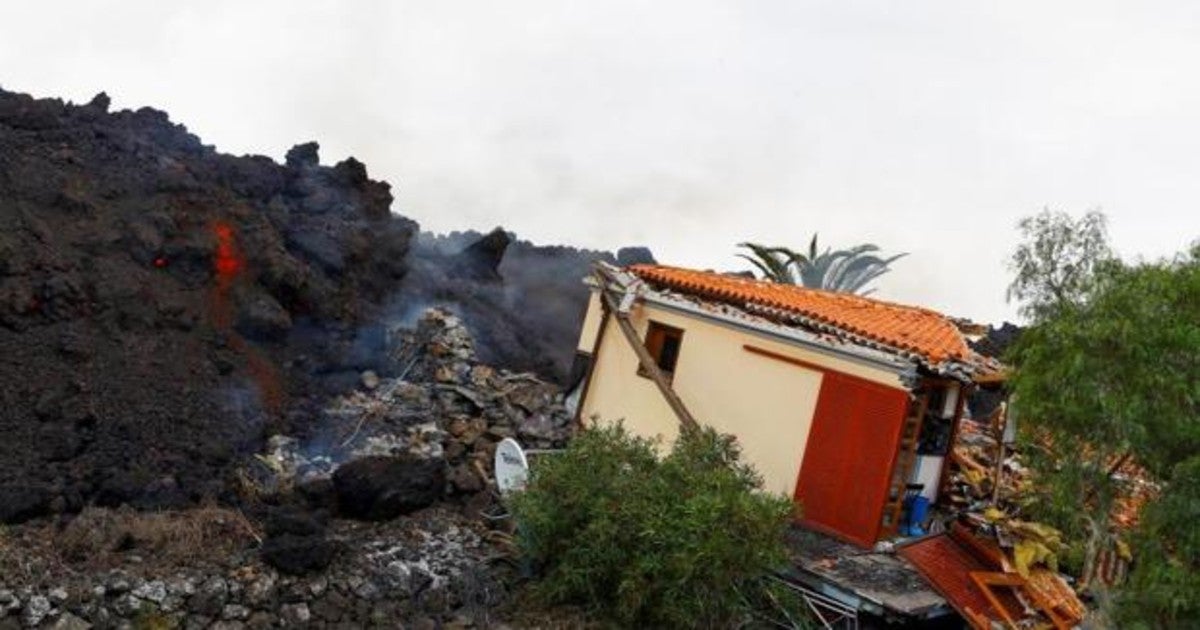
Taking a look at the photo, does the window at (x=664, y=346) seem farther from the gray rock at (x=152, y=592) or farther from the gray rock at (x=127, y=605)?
the gray rock at (x=127, y=605)

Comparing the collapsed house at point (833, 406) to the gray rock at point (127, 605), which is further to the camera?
the collapsed house at point (833, 406)

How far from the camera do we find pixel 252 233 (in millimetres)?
17750

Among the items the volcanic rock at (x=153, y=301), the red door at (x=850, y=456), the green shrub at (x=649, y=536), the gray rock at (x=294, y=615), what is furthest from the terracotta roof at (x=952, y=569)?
the volcanic rock at (x=153, y=301)

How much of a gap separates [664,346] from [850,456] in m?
4.20

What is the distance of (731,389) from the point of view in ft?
49.8

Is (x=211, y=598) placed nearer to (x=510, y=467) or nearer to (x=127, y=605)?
(x=127, y=605)

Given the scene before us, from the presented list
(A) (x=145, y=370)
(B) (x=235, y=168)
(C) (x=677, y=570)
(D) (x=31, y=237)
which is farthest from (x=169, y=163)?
(C) (x=677, y=570)

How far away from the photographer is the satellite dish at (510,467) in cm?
1274

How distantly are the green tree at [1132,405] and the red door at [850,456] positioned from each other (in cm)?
339

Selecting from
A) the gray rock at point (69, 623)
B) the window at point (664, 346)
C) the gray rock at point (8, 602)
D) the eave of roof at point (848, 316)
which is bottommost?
the gray rock at point (69, 623)

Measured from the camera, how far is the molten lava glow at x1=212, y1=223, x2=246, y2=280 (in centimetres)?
1673

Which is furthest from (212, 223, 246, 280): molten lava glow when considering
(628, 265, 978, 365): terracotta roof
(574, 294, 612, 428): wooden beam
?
(628, 265, 978, 365): terracotta roof

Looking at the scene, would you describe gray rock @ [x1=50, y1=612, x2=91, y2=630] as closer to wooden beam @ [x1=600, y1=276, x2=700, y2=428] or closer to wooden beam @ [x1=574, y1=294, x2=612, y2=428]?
wooden beam @ [x1=600, y1=276, x2=700, y2=428]

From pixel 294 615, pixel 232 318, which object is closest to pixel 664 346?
pixel 232 318
